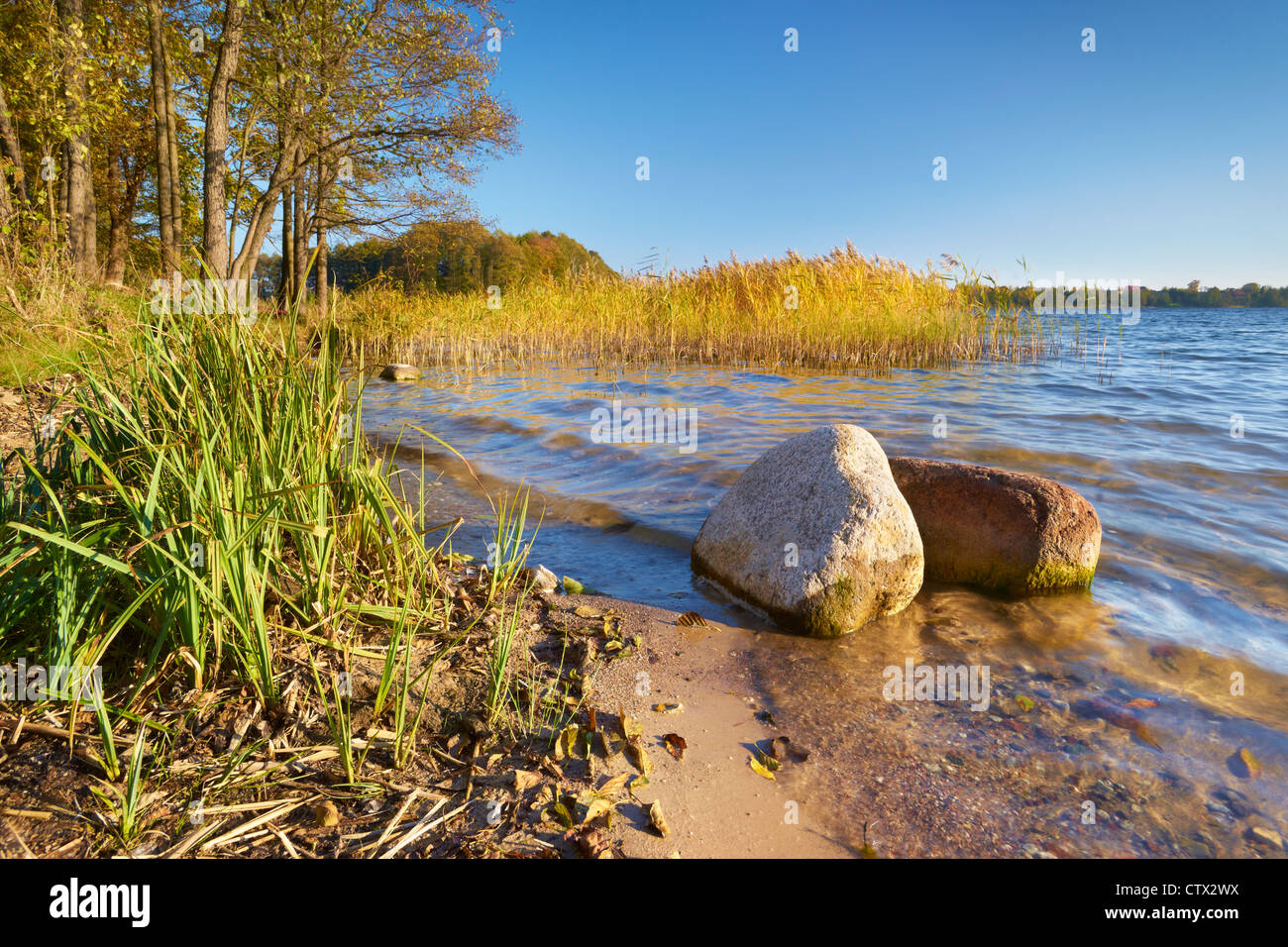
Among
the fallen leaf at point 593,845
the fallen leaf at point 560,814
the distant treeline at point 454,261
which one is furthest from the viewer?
the distant treeline at point 454,261

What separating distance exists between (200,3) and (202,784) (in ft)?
78.1

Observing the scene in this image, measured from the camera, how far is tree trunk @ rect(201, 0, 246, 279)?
49.6 ft

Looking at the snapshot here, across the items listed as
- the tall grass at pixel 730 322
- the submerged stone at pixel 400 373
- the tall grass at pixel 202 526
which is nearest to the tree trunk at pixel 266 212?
the tall grass at pixel 730 322

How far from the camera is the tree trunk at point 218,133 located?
15.1 metres

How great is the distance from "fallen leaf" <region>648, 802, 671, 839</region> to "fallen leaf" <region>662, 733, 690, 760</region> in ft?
1.12

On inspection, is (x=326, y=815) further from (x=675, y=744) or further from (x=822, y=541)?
(x=822, y=541)

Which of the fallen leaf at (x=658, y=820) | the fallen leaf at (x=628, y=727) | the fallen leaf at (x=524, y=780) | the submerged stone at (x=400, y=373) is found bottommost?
the fallen leaf at (x=658, y=820)

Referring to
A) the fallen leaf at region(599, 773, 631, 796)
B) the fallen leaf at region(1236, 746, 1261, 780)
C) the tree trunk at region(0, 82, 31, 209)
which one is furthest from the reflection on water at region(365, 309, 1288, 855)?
the tree trunk at region(0, 82, 31, 209)

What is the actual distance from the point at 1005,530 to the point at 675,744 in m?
2.80

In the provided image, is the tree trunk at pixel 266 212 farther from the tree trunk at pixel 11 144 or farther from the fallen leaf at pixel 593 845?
the fallen leaf at pixel 593 845

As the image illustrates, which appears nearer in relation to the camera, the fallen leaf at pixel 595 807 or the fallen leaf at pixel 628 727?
the fallen leaf at pixel 595 807

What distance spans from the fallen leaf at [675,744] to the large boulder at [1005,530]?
257cm
